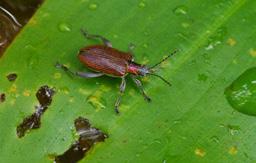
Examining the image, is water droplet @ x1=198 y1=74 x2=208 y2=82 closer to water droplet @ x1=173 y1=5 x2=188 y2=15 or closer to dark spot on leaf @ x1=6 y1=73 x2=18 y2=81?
water droplet @ x1=173 y1=5 x2=188 y2=15

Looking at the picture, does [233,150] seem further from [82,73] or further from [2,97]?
[2,97]

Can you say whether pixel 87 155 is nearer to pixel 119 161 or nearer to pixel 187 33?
pixel 119 161

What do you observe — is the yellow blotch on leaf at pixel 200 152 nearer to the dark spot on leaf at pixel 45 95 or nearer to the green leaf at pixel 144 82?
the green leaf at pixel 144 82

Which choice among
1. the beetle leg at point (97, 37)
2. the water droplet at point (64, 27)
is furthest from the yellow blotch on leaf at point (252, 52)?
the water droplet at point (64, 27)

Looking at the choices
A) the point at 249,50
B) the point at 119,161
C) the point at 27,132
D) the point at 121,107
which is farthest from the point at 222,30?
the point at 27,132


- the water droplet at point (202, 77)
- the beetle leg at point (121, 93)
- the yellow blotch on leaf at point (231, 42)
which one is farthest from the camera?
the yellow blotch on leaf at point (231, 42)

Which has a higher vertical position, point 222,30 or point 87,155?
point 222,30

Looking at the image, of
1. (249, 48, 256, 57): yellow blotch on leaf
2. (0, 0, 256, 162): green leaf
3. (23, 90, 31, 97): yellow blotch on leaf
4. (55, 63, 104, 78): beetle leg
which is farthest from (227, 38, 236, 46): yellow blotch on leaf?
(23, 90, 31, 97): yellow blotch on leaf
